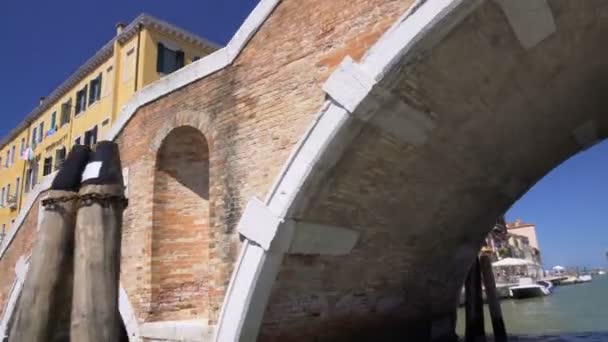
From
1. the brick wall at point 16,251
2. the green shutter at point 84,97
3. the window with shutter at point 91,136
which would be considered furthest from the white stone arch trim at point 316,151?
the green shutter at point 84,97

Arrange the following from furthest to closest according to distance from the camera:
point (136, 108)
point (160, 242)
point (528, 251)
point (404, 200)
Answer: point (528, 251)
point (136, 108)
point (160, 242)
point (404, 200)

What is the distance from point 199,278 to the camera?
24.3 ft

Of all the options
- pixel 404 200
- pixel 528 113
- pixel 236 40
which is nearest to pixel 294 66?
pixel 236 40

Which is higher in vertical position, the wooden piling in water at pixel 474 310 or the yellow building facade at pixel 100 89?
the yellow building facade at pixel 100 89

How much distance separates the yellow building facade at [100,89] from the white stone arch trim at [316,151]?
14112 mm

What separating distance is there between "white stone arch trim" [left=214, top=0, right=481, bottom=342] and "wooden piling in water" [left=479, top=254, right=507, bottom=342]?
8.22 metres

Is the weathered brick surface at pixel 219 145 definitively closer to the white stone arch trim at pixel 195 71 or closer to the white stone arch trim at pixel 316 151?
the white stone arch trim at pixel 195 71

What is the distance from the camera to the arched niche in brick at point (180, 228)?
7.21 meters

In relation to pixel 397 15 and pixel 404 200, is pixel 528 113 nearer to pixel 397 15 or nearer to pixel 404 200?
pixel 404 200

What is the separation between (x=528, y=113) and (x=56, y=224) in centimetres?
553

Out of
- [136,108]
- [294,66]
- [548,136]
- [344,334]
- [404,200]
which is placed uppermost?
[136,108]

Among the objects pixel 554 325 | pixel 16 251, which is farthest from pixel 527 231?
pixel 16 251

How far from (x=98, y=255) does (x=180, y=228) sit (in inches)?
188

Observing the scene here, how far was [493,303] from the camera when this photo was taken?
12406 mm
